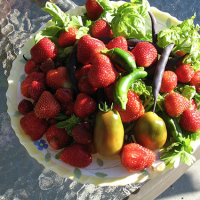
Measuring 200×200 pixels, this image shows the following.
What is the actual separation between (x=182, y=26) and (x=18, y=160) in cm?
140

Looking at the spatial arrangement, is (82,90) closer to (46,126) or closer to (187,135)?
(46,126)

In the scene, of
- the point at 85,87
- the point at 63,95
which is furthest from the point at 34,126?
the point at 85,87

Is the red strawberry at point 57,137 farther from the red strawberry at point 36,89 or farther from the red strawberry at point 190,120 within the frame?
the red strawberry at point 190,120

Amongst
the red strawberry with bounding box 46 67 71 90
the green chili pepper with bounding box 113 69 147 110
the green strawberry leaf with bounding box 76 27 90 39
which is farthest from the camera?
the green strawberry leaf with bounding box 76 27 90 39

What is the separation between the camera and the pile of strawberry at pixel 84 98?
952mm

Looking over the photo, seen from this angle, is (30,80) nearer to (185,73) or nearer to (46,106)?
(46,106)

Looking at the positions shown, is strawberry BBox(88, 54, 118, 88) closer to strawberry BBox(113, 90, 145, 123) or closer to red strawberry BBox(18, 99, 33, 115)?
strawberry BBox(113, 90, 145, 123)

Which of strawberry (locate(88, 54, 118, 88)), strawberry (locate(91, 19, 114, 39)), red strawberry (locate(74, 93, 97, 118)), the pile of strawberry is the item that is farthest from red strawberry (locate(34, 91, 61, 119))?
strawberry (locate(91, 19, 114, 39))

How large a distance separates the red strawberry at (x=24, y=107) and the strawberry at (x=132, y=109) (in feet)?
1.50

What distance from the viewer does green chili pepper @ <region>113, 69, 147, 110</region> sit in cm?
87

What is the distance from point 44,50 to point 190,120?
2.67 feet

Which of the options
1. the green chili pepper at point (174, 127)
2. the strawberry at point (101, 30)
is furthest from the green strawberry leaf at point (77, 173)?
the strawberry at point (101, 30)

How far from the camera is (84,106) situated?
965mm

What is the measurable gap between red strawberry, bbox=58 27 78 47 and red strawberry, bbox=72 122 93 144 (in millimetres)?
505
